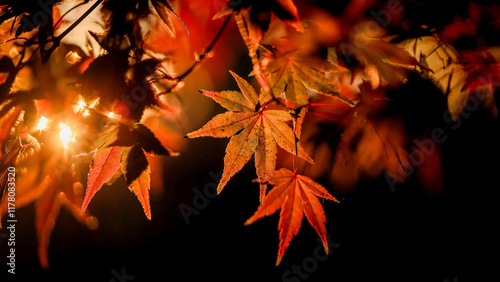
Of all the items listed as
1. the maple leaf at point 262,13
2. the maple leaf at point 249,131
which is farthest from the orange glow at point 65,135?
the maple leaf at point 262,13

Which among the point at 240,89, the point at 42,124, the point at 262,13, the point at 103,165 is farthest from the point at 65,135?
the point at 262,13

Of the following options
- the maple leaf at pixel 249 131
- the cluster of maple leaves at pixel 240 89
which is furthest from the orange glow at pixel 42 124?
the maple leaf at pixel 249 131

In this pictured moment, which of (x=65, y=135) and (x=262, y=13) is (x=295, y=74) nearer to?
(x=262, y=13)

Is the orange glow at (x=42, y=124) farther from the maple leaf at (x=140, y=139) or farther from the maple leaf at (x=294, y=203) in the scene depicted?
the maple leaf at (x=294, y=203)

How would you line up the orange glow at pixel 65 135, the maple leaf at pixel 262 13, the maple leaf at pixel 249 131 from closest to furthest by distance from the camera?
the maple leaf at pixel 262 13 → the maple leaf at pixel 249 131 → the orange glow at pixel 65 135

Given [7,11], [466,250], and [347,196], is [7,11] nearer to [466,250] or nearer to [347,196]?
[347,196]

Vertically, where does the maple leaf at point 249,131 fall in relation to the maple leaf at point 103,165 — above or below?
below

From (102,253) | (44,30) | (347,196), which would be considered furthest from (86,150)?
(102,253)

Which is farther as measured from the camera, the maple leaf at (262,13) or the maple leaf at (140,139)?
the maple leaf at (140,139)

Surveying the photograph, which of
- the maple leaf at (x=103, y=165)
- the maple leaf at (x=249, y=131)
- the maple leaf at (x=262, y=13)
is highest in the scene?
the maple leaf at (x=262, y=13)

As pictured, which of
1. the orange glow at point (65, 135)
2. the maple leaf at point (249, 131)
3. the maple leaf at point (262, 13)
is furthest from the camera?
the orange glow at point (65, 135)
